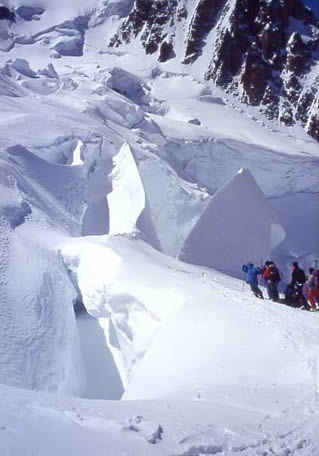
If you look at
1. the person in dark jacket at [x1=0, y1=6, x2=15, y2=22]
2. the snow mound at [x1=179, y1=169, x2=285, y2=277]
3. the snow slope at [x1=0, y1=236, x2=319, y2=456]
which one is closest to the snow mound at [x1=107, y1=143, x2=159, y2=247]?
the snow mound at [x1=179, y1=169, x2=285, y2=277]

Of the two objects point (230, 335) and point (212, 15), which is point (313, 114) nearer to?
point (212, 15)

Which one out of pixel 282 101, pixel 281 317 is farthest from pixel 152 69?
pixel 281 317

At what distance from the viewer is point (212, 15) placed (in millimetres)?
51750

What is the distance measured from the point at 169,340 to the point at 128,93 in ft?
88.6

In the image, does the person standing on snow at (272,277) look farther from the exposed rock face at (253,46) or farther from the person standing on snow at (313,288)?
the exposed rock face at (253,46)

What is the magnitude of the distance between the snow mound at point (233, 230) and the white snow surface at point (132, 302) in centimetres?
4

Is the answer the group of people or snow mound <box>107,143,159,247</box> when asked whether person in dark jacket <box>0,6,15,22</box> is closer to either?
snow mound <box>107,143,159,247</box>

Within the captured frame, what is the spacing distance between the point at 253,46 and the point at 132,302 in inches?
1779

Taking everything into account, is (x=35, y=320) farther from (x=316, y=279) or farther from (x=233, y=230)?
(x=233, y=230)

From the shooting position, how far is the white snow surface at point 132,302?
4562 mm

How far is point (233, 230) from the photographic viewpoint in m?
13.5

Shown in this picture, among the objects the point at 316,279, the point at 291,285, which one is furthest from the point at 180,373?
the point at 291,285

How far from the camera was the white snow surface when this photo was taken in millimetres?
4562

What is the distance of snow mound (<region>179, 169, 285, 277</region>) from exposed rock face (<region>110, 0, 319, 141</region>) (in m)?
32.5
